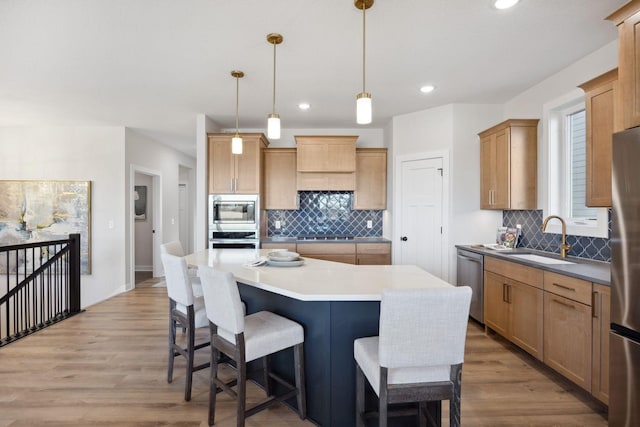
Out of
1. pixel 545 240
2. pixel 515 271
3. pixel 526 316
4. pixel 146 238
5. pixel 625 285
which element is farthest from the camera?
pixel 146 238

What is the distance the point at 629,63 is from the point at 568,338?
1.79 m

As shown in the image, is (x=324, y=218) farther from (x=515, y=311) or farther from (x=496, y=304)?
(x=515, y=311)

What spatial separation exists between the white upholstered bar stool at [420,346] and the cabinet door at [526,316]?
160cm

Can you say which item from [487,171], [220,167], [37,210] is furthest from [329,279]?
[37,210]

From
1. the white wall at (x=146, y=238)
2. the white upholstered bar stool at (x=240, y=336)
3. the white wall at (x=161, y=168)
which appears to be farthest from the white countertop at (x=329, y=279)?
the white wall at (x=146, y=238)

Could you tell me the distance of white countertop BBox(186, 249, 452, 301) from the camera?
160cm

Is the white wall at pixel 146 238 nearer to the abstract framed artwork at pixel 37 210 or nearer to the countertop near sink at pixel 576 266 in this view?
the abstract framed artwork at pixel 37 210

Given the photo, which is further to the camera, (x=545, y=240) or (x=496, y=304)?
(x=545, y=240)

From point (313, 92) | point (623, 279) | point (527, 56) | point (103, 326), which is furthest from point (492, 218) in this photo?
point (103, 326)

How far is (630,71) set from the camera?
67.6 inches

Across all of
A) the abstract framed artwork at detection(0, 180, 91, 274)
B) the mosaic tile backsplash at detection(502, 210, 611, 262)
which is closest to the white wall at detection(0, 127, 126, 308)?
the abstract framed artwork at detection(0, 180, 91, 274)

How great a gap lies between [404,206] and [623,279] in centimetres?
282

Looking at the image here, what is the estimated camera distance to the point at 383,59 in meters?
2.81

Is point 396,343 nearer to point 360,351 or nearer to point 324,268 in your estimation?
point 360,351
